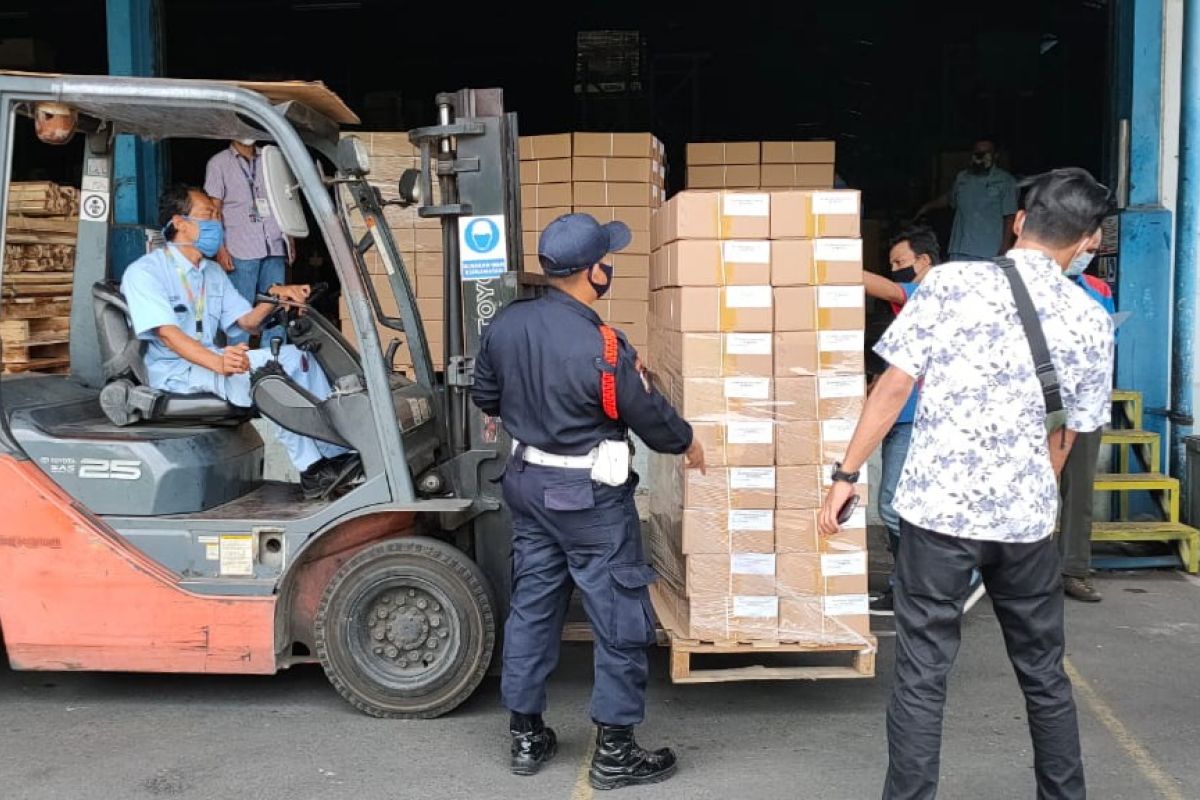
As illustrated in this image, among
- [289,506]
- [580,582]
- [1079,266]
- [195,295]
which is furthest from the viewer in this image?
[1079,266]

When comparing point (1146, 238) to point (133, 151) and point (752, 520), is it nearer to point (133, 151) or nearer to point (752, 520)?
point (752, 520)

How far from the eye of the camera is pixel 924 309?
330cm

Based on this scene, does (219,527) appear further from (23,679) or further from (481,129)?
(481,129)

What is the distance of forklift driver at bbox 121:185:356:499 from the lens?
4.74 meters

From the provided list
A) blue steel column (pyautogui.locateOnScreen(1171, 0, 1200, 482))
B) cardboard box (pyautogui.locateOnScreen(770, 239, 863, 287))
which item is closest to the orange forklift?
cardboard box (pyautogui.locateOnScreen(770, 239, 863, 287))

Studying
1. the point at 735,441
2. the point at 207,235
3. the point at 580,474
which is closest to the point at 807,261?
the point at 735,441

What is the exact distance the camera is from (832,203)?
4539 millimetres

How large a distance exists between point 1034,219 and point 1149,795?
206cm

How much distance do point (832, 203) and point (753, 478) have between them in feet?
3.62

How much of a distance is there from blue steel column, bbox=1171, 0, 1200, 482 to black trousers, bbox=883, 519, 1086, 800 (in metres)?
4.37

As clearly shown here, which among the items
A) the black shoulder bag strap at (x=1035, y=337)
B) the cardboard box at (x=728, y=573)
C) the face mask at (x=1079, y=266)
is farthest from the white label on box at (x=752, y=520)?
the face mask at (x=1079, y=266)

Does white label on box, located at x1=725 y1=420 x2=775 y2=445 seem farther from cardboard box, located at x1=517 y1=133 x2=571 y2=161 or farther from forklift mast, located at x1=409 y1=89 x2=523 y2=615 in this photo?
cardboard box, located at x1=517 y1=133 x2=571 y2=161

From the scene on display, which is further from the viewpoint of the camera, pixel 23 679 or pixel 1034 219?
pixel 23 679

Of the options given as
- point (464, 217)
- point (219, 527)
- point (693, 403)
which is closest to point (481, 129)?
point (464, 217)
